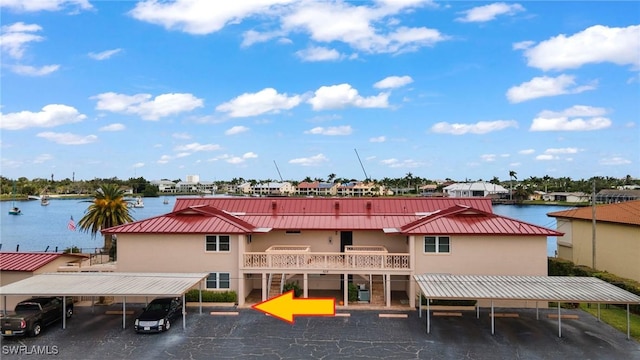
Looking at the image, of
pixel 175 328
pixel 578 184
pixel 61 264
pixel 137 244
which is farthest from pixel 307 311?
pixel 578 184

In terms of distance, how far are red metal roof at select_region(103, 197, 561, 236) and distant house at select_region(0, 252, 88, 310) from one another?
332 centimetres

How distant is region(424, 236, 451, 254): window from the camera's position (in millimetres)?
23766

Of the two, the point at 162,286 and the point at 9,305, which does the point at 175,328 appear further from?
the point at 9,305

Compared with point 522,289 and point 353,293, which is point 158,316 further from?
point 522,289

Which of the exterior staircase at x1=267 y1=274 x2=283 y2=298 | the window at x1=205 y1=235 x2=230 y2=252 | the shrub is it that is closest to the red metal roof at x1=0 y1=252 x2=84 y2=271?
the window at x1=205 y1=235 x2=230 y2=252

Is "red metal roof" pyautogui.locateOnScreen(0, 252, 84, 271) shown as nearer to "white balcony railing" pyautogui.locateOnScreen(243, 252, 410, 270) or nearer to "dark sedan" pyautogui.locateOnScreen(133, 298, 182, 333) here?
"dark sedan" pyautogui.locateOnScreen(133, 298, 182, 333)

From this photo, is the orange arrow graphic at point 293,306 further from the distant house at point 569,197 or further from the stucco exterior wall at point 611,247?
the distant house at point 569,197

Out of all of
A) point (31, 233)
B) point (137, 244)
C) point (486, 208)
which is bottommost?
point (31, 233)

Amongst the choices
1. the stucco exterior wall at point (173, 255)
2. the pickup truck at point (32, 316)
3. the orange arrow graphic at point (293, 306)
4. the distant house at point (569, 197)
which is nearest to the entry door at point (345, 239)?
the orange arrow graphic at point (293, 306)

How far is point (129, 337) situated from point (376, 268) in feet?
41.4

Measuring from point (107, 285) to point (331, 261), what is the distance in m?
11.5

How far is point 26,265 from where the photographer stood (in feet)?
76.1

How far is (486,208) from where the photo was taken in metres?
29.7

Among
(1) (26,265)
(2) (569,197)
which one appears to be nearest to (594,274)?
(1) (26,265)
